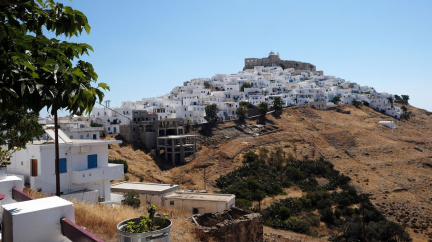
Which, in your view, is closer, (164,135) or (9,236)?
(9,236)

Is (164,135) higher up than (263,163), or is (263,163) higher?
(164,135)

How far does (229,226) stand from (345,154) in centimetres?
3923

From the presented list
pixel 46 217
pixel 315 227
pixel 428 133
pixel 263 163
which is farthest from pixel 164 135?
pixel 428 133

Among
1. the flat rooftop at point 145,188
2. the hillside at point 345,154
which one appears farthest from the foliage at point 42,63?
the hillside at point 345,154

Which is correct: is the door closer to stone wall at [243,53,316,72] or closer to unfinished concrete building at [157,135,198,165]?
unfinished concrete building at [157,135,198,165]

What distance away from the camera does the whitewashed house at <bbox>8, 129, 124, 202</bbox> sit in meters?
15.1

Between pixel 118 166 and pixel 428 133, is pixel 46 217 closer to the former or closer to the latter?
pixel 118 166

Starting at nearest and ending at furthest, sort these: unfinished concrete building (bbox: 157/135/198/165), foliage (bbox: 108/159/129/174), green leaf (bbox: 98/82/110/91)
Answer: green leaf (bbox: 98/82/110/91) → foliage (bbox: 108/159/129/174) → unfinished concrete building (bbox: 157/135/198/165)

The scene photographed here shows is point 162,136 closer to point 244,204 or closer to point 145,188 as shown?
point 244,204

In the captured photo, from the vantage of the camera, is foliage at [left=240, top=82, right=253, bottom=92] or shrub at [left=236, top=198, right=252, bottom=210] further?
foliage at [left=240, top=82, right=253, bottom=92]

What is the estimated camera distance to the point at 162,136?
4772 cm

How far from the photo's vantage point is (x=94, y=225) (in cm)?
876

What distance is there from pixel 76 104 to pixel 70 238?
1812mm

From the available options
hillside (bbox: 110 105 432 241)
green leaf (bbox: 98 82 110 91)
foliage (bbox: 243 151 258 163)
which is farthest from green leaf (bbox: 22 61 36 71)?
foliage (bbox: 243 151 258 163)
